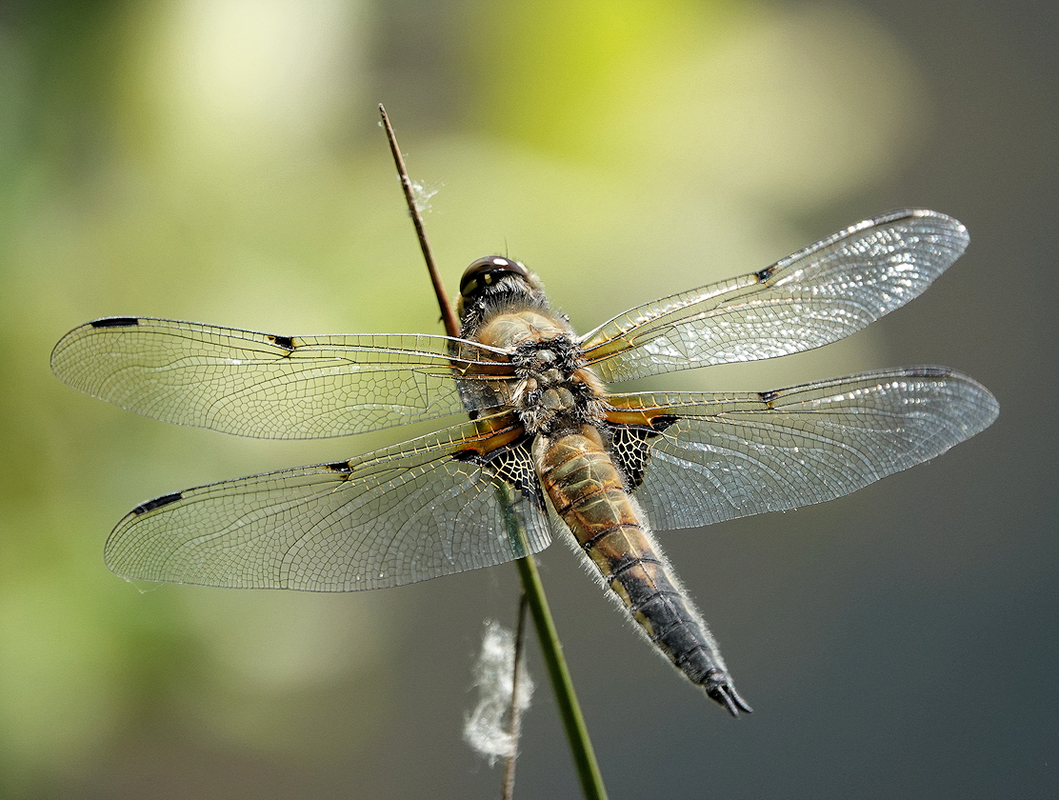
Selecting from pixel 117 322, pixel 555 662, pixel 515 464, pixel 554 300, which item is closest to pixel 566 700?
pixel 555 662

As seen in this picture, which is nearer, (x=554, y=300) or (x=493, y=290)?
(x=493, y=290)

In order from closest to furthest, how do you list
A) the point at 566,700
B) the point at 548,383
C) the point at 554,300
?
the point at 566,700 → the point at 548,383 → the point at 554,300

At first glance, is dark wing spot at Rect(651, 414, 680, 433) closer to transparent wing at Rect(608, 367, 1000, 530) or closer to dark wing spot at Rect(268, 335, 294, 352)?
transparent wing at Rect(608, 367, 1000, 530)

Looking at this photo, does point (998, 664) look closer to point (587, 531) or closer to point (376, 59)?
point (587, 531)

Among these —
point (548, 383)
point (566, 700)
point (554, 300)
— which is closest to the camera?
point (566, 700)

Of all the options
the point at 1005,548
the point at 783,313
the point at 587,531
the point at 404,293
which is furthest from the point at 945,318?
the point at 587,531

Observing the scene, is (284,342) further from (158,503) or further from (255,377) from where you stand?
(158,503)

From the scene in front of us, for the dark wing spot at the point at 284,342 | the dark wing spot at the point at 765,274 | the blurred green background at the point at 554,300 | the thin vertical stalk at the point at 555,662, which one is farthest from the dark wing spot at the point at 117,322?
the blurred green background at the point at 554,300
